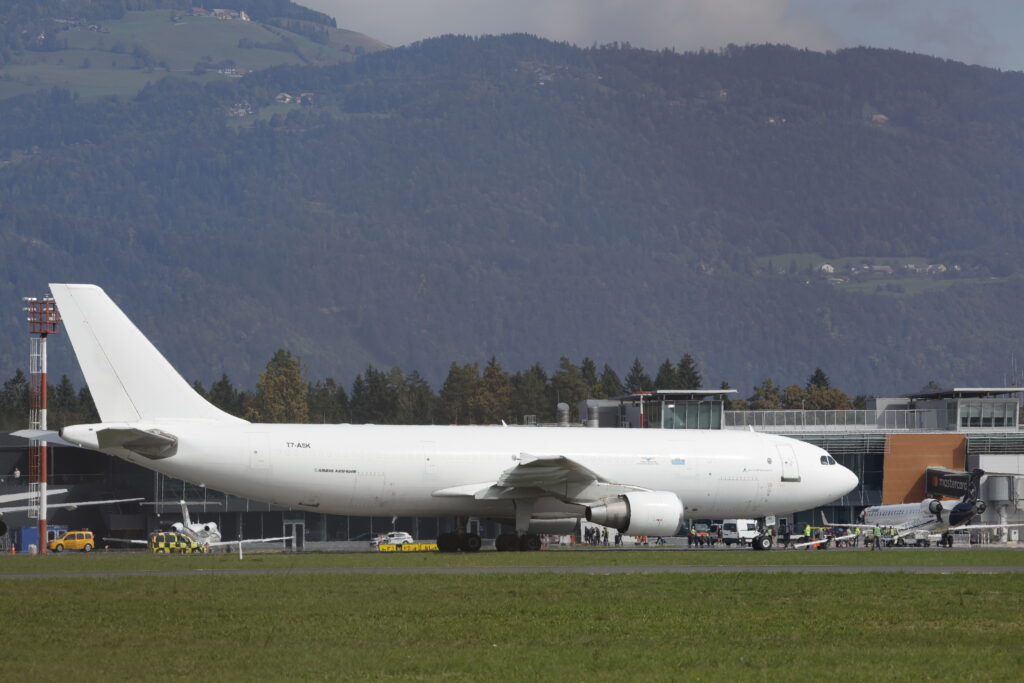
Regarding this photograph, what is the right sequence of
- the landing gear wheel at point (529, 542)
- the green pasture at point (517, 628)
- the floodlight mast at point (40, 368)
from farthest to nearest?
the floodlight mast at point (40, 368), the landing gear wheel at point (529, 542), the green pasture at point (517, 628)

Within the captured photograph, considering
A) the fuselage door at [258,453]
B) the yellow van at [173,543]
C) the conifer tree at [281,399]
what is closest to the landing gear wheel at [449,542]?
the fuselage door at [258,453]

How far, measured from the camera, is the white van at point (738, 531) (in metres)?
75.2

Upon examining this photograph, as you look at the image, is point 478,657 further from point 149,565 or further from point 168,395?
point 168,395

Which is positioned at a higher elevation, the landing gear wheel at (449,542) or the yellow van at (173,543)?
the landing gear wheel at (449,542)

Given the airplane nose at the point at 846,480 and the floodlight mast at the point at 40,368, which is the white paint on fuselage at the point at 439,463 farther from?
the floodlight mast at the point at 40,368

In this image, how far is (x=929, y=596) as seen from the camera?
26703 mm

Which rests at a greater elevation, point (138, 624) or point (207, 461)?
point (207, 461)

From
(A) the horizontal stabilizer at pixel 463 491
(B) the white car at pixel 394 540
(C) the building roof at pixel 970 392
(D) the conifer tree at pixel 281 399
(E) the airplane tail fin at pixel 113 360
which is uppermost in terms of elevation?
(D) the conifer tree at pixel 281 399

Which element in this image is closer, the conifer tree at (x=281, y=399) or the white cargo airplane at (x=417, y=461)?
the white cargo airplane at (x=417, y=461)

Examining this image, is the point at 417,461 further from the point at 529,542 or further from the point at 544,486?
the point at 529,542

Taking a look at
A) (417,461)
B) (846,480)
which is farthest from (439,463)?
(846,480)

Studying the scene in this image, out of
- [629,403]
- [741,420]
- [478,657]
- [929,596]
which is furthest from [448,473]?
[741,420]

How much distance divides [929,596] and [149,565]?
776 inches

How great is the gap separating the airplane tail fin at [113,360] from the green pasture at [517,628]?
11.7m
